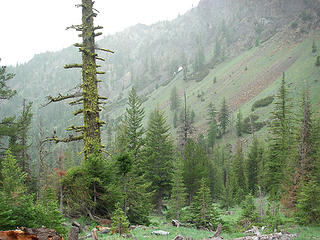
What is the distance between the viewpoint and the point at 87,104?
11117 millimetres

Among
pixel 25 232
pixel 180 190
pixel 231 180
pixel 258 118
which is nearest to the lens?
pixel 25 232

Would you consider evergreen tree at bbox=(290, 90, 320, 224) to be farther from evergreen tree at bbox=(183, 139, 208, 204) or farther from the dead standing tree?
the dead standing tree

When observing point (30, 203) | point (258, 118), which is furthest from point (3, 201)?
point (258, 118)

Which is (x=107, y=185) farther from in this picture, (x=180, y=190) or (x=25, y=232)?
(x=180, y=190)

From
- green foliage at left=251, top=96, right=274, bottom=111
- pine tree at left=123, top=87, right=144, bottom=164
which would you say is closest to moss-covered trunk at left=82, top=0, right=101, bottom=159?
pine tree at left=123, top=87, right=144, bottom=164

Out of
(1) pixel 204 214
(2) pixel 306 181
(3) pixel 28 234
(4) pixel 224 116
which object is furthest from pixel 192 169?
(4) pixel 224 116

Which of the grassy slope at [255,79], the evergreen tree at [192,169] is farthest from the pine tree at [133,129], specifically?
the grassy slope at [255,79]

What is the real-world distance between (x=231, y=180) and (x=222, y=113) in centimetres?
4492

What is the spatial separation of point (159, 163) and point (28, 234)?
22.8m

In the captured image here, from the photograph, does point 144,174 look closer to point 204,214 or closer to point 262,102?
point 204,214

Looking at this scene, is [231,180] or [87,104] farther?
[231,180]

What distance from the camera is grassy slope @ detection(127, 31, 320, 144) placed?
277 ft

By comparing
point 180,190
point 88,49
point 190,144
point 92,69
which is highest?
point 88,49

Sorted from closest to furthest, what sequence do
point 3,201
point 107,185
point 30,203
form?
point 3,201 < point 30,203 < point 107,185
